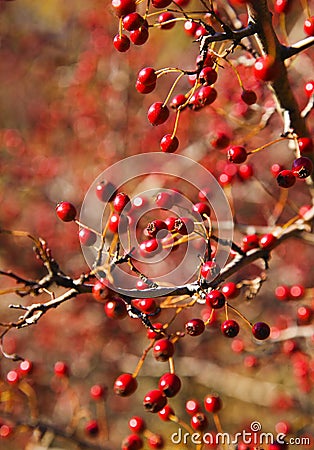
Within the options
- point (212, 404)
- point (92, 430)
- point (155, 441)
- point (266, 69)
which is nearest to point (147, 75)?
point (266, 69)

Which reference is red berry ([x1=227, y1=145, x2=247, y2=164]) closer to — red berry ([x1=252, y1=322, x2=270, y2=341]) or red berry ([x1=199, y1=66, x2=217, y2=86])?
red berry ([x1=199, y1=66, x2=217, y2=86])

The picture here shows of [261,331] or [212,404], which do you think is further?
[212,404]

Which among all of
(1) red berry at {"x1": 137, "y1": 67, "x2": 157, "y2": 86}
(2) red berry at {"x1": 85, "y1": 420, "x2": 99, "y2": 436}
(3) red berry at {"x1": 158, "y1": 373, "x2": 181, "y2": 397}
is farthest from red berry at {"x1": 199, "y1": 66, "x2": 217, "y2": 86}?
(2) red berry at {"x1": 85, "y1": 420, "x2": 99, "y2": 436}

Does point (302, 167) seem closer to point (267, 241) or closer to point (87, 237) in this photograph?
point (267, 241)

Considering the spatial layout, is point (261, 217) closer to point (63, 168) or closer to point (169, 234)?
point (63, 168)

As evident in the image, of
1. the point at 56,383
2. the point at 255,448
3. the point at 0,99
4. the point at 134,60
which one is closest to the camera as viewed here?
the point at 255,448

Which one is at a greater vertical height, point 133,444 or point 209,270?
point 209,270

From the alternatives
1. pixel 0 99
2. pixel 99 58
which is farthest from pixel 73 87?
pixel 0 99
